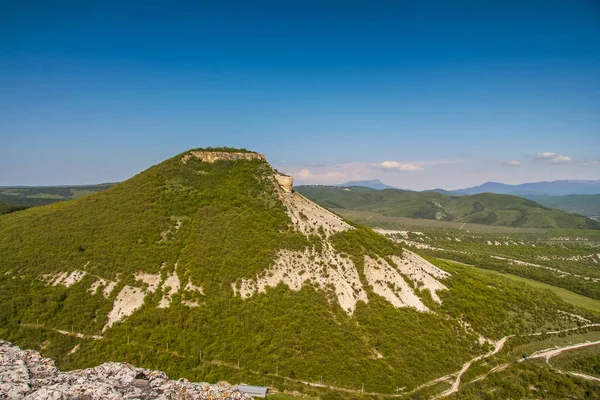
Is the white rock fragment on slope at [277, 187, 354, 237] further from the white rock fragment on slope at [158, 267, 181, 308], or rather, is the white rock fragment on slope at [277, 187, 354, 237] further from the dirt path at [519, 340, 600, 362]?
the dirt path at [519, 340, 600, 362]

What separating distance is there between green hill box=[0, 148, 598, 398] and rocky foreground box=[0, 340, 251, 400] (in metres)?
23.1

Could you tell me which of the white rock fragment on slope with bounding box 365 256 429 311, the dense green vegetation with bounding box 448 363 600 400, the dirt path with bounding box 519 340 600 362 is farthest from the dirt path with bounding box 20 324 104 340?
the dirt path with bounding box 519 340 600 362

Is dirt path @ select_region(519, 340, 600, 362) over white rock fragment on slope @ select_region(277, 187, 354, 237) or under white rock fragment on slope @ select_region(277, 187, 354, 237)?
under

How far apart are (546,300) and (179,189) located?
82.0m

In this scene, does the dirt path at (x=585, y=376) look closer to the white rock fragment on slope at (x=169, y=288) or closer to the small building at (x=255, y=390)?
the small building at (x=255, y=390)

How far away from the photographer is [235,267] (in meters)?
50.0

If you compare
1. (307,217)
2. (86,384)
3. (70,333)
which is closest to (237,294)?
(307,217)

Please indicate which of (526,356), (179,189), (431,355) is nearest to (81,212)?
(179,189)

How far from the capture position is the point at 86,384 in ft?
46.9

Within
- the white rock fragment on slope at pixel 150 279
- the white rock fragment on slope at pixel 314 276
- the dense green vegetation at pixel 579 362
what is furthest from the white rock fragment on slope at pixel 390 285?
the white rock fragment on slope at pixel 150 279

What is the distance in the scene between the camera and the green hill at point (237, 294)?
3938 cm

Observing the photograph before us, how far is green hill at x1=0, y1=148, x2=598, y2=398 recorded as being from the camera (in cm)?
3938

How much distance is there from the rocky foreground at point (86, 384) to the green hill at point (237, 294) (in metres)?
23.1

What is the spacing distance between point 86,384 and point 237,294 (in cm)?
3275
